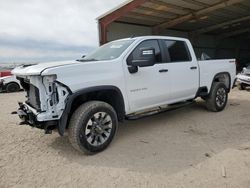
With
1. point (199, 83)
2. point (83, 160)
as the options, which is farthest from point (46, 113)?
point (199, 83)

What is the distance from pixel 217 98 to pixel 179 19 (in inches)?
404

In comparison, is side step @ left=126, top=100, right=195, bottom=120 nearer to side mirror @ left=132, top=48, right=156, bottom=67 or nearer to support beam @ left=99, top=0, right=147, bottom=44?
side mirror @ left=132, top=48, right=156, bottom=67

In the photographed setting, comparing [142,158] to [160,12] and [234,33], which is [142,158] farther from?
[234,33]

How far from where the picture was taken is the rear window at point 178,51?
5.62m

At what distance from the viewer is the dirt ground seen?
11.1ft

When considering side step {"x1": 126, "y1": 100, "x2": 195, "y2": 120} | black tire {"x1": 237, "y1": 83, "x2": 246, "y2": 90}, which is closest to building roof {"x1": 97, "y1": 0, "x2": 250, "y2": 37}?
black tire {"x1": 237, "y1": 83, "x2": 246, "y2": 90}

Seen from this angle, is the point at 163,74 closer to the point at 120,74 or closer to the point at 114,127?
the point at 120,74

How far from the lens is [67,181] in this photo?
341 cm

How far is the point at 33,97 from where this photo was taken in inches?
175

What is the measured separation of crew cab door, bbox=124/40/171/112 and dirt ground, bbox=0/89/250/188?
2.31 feet

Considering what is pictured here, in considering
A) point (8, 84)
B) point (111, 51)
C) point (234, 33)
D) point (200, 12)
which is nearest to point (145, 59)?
point (111, 51)

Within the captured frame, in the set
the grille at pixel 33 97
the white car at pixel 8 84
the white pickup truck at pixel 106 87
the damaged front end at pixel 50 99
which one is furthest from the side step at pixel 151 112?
the white car at pixel 8 84

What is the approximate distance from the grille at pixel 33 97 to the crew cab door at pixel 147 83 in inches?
59.9

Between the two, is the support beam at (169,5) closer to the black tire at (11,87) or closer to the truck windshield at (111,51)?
the truck windshield at (111,51)
